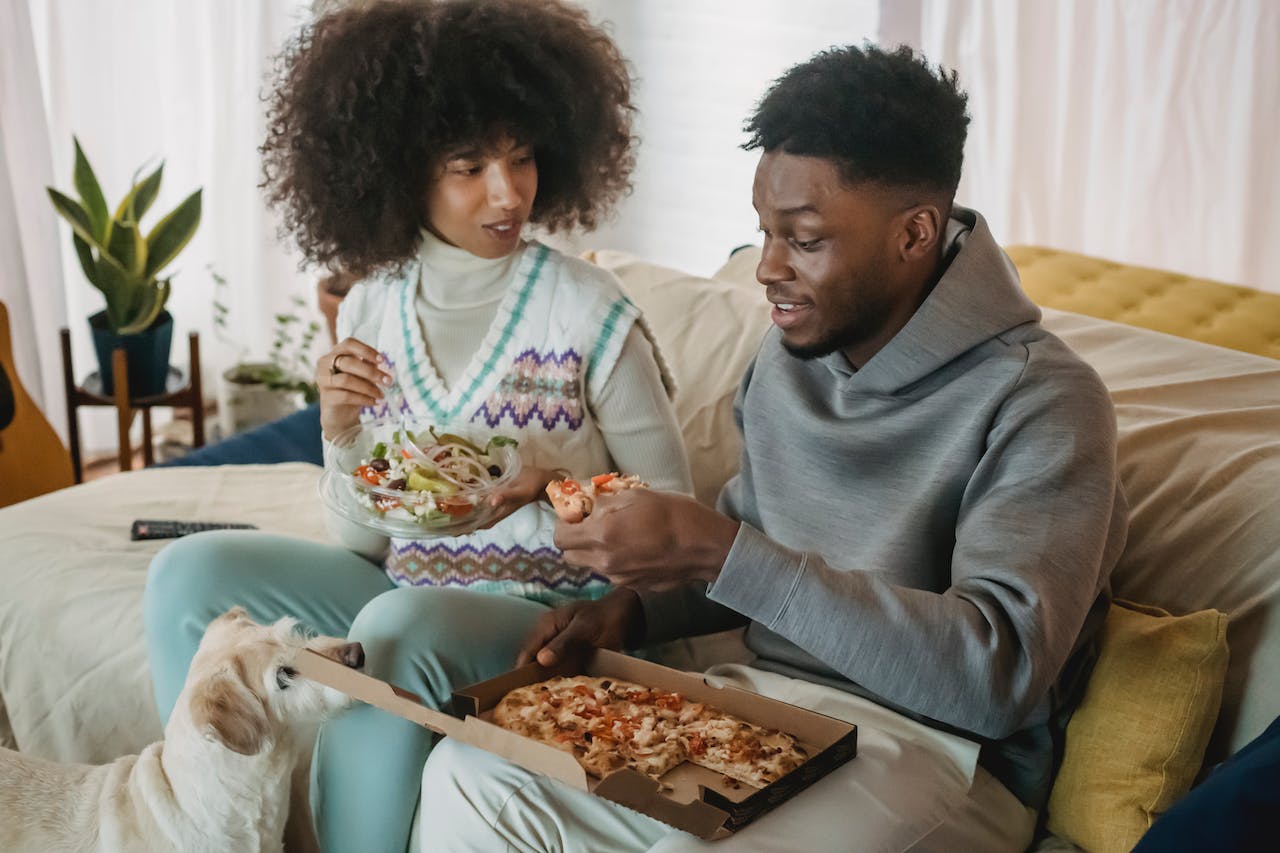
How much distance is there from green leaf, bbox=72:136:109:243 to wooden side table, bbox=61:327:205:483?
0.28 m

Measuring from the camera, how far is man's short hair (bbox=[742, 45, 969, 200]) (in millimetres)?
1543

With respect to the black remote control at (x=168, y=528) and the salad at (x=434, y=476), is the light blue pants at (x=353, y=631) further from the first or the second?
the black remote control at (x=168, y=528)

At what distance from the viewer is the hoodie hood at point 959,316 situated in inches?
61.6

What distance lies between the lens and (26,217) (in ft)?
12.0

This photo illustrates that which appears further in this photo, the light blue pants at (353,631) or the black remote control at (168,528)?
the black remote control at (168,528)

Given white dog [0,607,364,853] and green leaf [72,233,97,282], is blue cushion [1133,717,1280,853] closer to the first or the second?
white dog [0,607,364,853]

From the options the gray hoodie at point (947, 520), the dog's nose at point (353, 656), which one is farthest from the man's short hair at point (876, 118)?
the dog's nose at point (353, 656)

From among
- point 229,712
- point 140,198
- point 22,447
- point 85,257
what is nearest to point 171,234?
point 140,198

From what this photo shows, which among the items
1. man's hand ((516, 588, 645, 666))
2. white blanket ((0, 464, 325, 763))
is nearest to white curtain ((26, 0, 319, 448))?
white blanket ((0, 464, 325, 763))

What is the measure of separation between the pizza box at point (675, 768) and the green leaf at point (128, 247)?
6.83 feet

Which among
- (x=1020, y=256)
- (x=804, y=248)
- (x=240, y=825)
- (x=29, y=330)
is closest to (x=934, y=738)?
(x=804, y=248)

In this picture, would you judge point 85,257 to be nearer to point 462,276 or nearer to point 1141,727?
point 462,276

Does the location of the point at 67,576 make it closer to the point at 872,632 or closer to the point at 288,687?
the point at 288,687

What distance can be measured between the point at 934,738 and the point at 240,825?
36.7 inches
